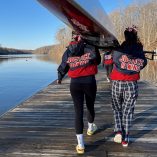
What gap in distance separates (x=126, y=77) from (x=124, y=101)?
0.29m

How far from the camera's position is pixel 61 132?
4062mm

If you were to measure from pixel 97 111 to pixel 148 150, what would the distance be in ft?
6.76

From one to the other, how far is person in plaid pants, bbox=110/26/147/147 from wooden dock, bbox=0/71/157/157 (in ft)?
0.78

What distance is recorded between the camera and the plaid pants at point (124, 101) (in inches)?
134

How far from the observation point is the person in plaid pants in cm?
331

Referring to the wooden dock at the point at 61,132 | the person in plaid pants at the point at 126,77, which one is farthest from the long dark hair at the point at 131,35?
the wooden dock at the point at 61,132

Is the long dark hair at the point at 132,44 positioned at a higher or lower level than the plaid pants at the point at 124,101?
higher

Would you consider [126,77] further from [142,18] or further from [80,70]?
[142,18]

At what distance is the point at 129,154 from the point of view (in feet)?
10.7

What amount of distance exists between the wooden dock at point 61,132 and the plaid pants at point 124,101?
0.90 ft

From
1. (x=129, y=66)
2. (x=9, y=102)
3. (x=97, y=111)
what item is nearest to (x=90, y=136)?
(x=129, y=66)

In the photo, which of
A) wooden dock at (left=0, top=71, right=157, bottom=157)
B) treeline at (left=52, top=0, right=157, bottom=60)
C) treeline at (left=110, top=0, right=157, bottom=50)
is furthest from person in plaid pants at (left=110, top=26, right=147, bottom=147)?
treeline at (left=110, top=0, right=157, bottom=50)

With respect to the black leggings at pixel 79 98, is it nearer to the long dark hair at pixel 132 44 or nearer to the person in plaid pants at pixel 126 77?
the person in plaid pants at pixel 126 77

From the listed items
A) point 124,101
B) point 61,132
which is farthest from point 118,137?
point 61,132
